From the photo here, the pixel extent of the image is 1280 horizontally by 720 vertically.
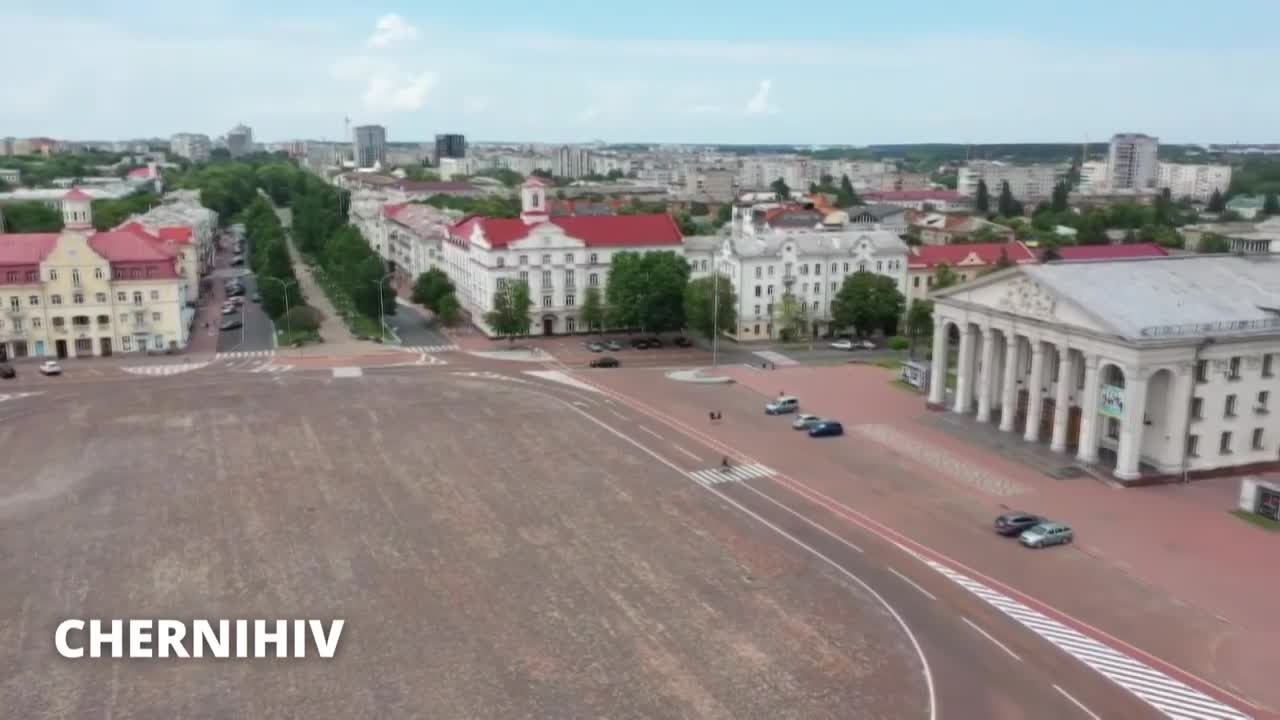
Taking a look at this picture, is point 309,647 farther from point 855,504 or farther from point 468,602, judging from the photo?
point 855,504

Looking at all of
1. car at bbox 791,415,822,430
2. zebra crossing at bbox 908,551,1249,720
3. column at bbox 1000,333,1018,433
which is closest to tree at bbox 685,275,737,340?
car at bbox 791,415,822,430

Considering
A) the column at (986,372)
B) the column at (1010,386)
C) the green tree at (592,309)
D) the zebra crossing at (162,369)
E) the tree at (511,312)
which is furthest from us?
the green tree at (592,309)

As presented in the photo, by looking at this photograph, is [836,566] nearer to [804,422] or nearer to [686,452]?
[686,452]

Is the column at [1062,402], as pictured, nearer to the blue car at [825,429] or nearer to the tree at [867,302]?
the blue car at [825,429]

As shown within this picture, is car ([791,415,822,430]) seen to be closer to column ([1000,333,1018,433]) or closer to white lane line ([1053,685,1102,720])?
column ([1000,333,1018,433])

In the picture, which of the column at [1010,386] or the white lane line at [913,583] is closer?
the white lane line at [913,583]

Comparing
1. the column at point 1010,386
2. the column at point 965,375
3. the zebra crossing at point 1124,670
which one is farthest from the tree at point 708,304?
the zebra crossing at point 1124,670
